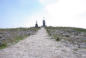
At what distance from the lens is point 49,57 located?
19.1 feet

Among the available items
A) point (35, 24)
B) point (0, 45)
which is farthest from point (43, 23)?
point (0, 45)

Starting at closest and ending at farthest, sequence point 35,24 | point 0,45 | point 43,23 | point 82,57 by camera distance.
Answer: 1. point 82,57
2. point 0,45
3. point 35,24
4. point 43,23

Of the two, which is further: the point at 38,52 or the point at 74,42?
the point at 74,42

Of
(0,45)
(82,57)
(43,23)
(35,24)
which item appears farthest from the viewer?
(43,23)

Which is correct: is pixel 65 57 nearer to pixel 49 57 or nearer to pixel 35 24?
pixel 49 57

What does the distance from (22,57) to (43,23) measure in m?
70.5

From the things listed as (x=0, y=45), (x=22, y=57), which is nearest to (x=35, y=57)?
(x=22, y=57)

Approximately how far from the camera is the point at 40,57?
5.83 metres

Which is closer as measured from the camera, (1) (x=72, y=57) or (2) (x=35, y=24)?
(1) (x=72, y=57)

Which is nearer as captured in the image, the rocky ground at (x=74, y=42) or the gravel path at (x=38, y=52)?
the gravel path at (x=38, y=52)

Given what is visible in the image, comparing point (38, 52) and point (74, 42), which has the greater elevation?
point (38, 52)

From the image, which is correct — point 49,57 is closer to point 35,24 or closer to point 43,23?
point 35,24

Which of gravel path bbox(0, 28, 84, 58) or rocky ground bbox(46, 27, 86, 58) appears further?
rocky ground bbox(46, 27, 86, 58)

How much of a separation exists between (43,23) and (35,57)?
231 ft
